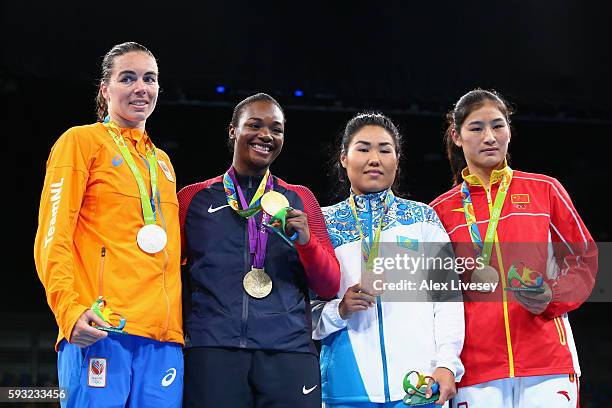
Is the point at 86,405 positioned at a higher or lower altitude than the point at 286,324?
lower

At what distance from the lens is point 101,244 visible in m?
2.37

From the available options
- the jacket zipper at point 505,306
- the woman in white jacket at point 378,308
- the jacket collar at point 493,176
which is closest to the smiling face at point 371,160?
the woman in white jacket at point 378,308

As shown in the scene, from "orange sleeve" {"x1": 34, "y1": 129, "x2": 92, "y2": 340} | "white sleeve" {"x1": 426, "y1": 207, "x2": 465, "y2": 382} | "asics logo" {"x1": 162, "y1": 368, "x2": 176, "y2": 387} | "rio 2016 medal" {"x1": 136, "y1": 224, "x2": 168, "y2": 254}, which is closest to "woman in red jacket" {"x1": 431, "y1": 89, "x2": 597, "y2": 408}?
"white sleeve" {"x1": 426, "y1": 207, "x2": 465, "y2": 382}

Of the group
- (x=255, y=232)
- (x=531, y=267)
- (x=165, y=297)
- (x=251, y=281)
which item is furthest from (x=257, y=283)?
(x=531, y=267)

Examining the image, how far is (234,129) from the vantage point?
9.37 feet

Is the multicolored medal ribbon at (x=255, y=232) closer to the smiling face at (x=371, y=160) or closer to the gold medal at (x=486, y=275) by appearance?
the smiling face at (x=371, y=160)

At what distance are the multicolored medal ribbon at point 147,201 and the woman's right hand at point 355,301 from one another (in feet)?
2.27

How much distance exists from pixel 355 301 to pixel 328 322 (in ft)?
0.57

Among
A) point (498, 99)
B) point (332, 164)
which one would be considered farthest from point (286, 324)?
point (498, 99)

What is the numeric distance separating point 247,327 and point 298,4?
5.31m

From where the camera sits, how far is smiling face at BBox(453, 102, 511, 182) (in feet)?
9.93

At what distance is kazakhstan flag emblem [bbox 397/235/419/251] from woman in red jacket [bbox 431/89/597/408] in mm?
214

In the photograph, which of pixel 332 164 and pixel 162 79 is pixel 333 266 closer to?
pixel 332 164

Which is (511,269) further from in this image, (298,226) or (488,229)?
(298,226)
